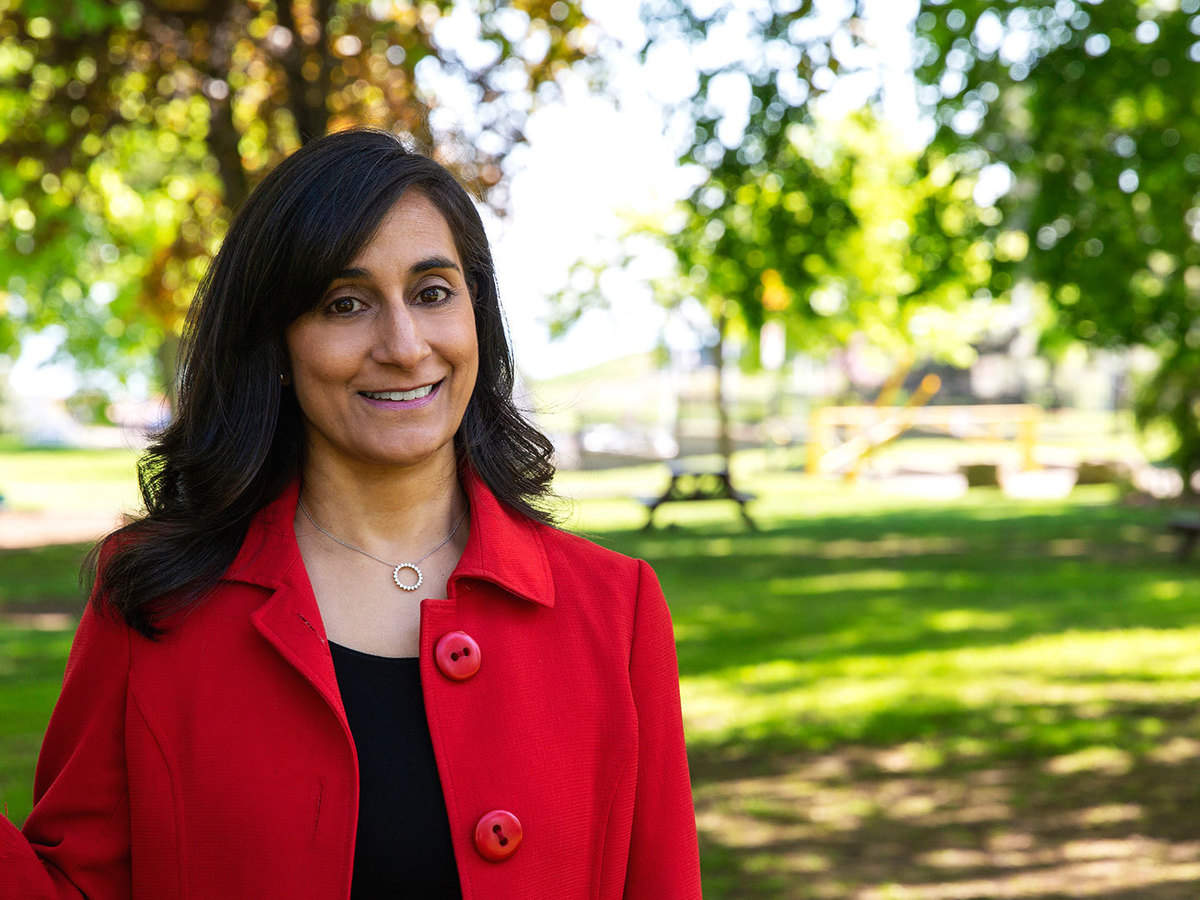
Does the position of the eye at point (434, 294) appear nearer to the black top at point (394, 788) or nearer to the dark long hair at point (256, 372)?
the dark long hair at point (256, 372)

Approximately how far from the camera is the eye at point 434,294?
2.17 metres

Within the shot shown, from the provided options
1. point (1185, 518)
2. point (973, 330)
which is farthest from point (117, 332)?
point (1185, 518)

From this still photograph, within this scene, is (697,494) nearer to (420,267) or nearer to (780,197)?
(780,197)

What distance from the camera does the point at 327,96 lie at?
8734 millimetres

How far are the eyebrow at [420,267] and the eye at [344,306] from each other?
44 mm

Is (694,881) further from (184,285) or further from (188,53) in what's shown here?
(184,285)

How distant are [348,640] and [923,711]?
7327mm

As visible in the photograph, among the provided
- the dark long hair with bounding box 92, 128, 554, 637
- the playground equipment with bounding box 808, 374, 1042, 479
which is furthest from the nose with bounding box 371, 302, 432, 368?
the playground equipment with bounding box 808, 374, 1042, 479

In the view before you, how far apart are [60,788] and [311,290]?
2.64 ft

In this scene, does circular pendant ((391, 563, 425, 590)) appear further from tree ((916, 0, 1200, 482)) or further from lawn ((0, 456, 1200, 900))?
tree ((916, 0, 1200, 482))

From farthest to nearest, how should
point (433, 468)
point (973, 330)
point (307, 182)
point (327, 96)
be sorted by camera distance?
point (973, 330) → point (327, 96) → point (433, 468) → point (307, 182)

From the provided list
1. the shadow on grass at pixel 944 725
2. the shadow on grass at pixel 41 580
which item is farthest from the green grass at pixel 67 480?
the shadow on grass at pixel 944 725

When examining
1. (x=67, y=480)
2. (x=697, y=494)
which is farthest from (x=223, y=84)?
(x=67, y=480)

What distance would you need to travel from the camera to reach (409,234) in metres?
2.14
